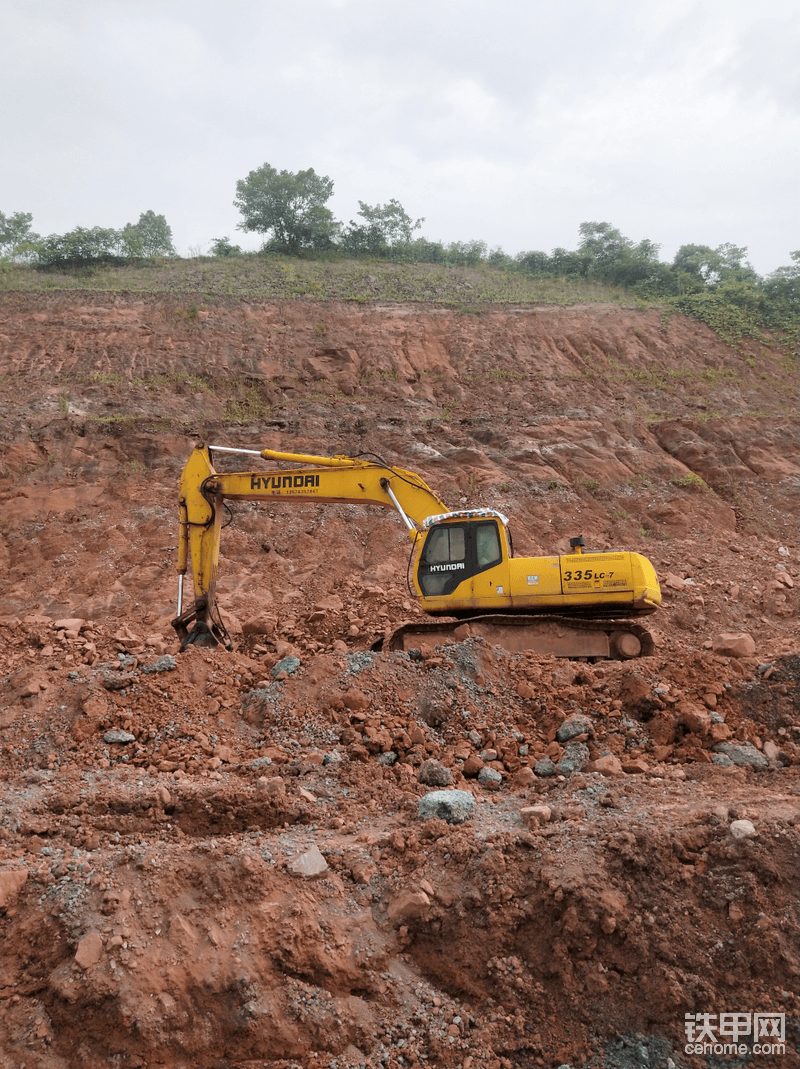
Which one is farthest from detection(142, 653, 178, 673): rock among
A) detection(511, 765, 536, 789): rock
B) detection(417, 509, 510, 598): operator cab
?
detection(511, 765, 536, 789): rock

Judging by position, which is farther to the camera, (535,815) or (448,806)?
(448,806)

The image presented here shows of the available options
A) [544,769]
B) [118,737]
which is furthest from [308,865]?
[118,737]

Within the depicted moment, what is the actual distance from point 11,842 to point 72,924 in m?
1.16

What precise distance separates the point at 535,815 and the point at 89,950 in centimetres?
265

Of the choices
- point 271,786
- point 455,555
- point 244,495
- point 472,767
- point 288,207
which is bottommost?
point 472,767

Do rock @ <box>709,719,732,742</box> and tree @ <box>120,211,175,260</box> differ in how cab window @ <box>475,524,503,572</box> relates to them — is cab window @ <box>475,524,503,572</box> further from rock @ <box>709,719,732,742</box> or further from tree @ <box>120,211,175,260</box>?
tree @ <box>120,211,175,260</box>

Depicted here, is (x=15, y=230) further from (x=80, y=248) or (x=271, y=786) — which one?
(x=271, y=786)

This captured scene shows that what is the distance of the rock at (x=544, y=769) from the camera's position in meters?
5.58

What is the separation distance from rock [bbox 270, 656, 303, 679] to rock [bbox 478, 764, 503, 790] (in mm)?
2321

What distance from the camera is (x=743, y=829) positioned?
384cm

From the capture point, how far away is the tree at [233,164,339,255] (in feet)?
87.1

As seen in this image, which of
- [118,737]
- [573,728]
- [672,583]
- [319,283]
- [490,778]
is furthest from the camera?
[319,283]

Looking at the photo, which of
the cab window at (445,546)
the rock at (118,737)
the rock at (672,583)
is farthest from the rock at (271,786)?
the rock at (672,583)

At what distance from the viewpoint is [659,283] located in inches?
950
